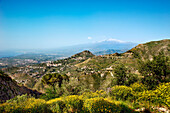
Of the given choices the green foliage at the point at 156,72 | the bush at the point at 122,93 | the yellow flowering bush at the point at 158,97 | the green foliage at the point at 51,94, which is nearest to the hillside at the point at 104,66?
the green foliage at the point at 156,72

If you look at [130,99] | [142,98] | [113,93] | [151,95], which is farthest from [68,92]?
[151,95]

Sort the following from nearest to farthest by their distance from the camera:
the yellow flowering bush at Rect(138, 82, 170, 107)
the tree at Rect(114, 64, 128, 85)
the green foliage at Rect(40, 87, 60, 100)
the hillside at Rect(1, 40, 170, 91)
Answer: the yellow flowering bush at Rect(138, 82, 170, 107)
the tree at Rect(114, 64, 128, 85)
the green foliage at Rect(40, 87, 60, 100)
the hillside at Rect(1, 40, 170, 91)

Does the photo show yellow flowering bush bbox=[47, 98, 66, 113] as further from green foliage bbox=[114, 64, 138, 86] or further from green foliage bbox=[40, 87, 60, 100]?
green foliage bbox=[114, 64, 138, 86]

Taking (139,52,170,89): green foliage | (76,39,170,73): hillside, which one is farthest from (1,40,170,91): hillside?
(139,52,170,89): green foliage

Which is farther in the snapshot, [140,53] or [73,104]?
[140,53]

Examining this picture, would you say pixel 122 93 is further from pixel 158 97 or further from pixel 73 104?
pixel 73 104

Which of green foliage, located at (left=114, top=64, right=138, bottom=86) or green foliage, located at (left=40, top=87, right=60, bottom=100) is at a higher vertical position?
green foliage, located at (left=114, top=64, right=138, bottom=86)

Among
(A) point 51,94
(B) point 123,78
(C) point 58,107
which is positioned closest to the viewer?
(C) point 58,107

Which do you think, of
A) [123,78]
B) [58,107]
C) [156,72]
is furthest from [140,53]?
[58,107]

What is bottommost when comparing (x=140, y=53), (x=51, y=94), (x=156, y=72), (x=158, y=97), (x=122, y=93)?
(x=51, y=94)

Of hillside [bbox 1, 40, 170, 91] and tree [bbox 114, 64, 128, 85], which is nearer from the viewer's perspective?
tree [bbox 114, 64, 128, 85]
